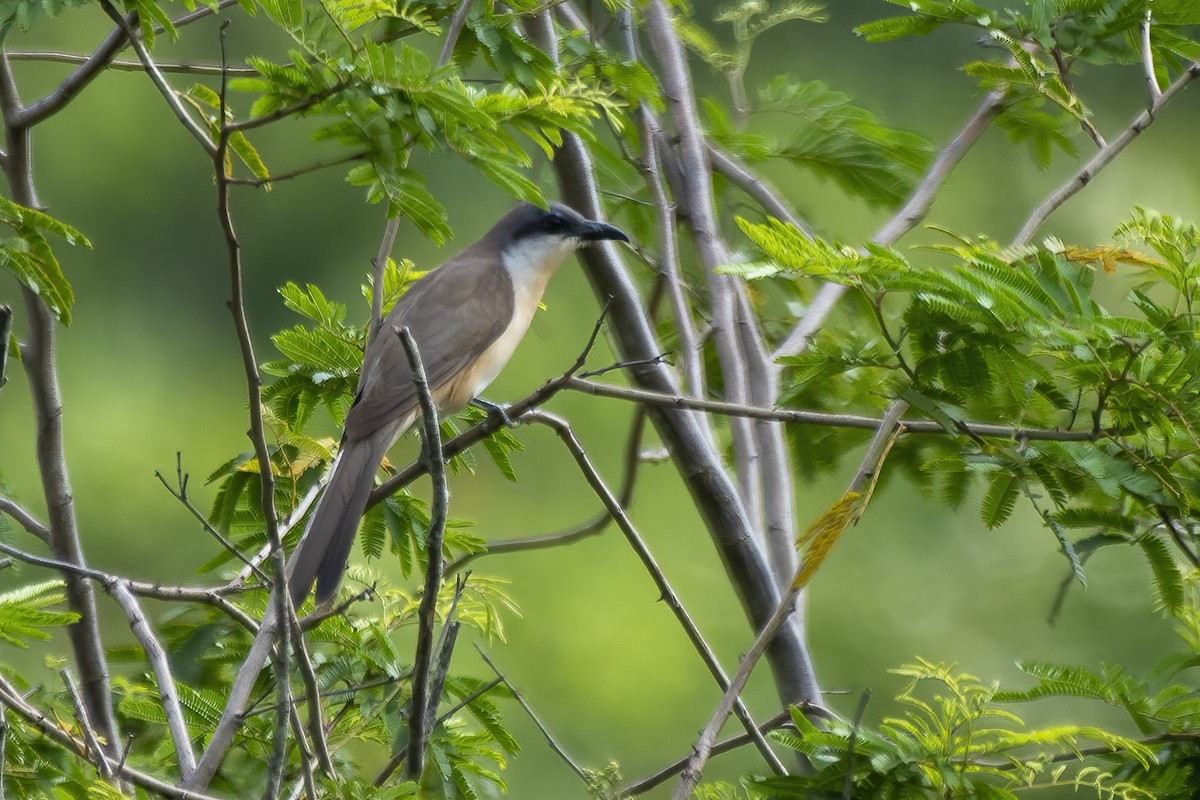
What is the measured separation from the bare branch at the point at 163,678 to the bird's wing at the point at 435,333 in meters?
0.75

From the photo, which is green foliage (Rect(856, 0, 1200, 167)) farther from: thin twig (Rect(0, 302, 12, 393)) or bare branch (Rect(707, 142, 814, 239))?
thin twig (Rect(0, 302, 12, 393))

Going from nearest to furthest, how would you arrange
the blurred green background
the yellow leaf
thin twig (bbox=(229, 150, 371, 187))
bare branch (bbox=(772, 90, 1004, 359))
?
thin twig (bbox=(229, 150, 371, 187)) < the yellow leaf < bare branch (bbox=(772, 90, 1004, 359)) < the blurred green background

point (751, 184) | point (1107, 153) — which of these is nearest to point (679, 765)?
point (1107, 153)

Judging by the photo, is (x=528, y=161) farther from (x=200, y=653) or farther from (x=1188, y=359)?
(x=200, y=653)

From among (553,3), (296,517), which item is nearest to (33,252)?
(296,517)

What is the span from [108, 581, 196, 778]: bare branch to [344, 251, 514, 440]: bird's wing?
0.75 meters

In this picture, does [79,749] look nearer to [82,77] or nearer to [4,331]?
[4,331]

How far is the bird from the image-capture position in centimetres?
252

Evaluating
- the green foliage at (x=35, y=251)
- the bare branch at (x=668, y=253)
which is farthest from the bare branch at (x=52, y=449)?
the bare branch at (x=668, y=253)

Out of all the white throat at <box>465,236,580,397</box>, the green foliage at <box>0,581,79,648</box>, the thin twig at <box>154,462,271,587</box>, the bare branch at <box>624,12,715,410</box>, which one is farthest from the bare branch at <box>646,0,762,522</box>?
the green foliage at <box>0,581,79,648</box>

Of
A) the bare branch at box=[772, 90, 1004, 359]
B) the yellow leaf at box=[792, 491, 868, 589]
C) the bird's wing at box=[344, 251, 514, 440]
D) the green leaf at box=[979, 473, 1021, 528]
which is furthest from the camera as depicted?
the bare branch at box=[772, 90, 1004, 359]

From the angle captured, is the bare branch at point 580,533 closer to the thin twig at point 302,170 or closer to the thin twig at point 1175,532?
the thin twig at point 302,170

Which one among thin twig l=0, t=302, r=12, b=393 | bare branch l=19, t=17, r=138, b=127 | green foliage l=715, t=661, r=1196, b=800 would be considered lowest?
green foliage l=715, t=661, r=1196, b=800

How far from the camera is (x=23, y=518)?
2.54 metres
